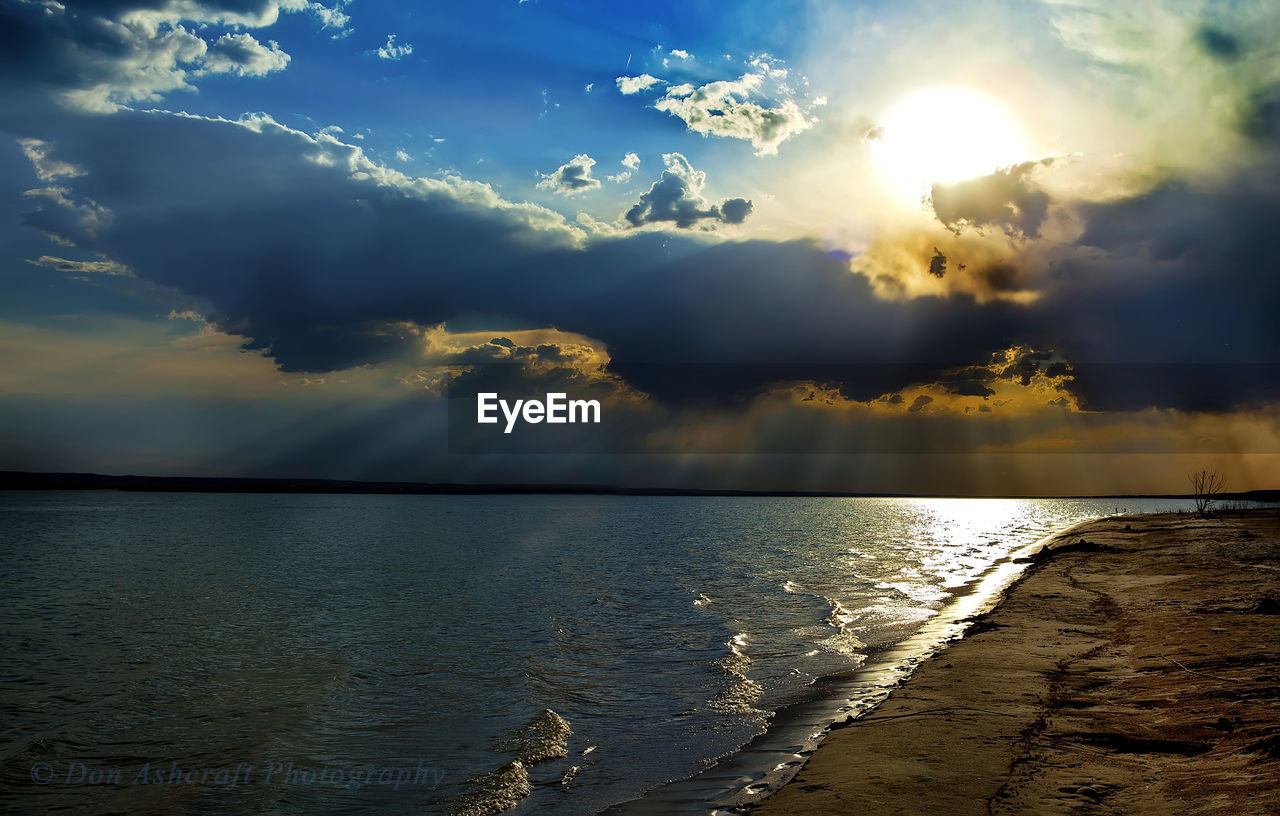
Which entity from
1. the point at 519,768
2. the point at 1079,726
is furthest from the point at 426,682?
the point at 1079,726

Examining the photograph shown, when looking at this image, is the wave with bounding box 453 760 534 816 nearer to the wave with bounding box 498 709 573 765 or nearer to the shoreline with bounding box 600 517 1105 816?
the wave with bounding box 498 709 573 765

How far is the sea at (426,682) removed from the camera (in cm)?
1119

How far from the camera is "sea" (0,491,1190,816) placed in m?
11.2

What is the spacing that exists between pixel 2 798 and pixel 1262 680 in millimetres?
19839

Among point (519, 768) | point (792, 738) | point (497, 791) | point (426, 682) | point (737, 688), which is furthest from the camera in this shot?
point (426, 682)

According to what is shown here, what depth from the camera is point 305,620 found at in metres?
26.8

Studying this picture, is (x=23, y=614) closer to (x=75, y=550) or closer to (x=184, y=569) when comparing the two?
(x=184, y=569)

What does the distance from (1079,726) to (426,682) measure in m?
13.5

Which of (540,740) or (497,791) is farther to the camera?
(540,740)

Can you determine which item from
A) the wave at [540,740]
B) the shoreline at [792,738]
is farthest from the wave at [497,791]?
the shoreline at [792,738]

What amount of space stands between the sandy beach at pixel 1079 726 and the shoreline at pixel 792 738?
1.50ft

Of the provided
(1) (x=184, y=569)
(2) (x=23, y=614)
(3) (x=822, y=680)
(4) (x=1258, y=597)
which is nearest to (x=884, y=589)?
(4) (x=1258, y=597)

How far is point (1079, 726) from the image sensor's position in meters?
11.1

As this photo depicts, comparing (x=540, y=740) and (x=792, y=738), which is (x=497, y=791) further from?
(x=792, y=738)
